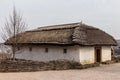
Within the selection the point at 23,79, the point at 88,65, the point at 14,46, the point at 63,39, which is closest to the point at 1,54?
the point at 14,46

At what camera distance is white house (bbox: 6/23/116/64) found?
81.5 ft

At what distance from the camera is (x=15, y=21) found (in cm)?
2688

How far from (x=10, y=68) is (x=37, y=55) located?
25.1 feet

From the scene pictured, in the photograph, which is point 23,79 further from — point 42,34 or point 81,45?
point 42,34

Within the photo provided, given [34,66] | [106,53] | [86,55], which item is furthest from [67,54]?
[106,53]

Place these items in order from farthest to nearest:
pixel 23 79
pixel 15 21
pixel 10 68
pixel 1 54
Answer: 1. pixel 1 54
2. pixel 15 21
3. pixel 10 68
4. pixel 23 79

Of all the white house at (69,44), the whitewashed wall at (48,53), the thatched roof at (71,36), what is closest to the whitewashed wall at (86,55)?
the white house at (69,44)

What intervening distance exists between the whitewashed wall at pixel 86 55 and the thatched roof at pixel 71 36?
A: 828mm

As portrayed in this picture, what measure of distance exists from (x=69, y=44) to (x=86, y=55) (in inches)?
104

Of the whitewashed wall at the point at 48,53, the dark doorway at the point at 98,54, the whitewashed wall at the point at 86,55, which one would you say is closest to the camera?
the whitewashed wall at the point at 48,53

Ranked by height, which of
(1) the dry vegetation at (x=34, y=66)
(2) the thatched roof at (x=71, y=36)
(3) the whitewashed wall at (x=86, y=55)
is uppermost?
(2) the thatched roof at (x=71, y=36)

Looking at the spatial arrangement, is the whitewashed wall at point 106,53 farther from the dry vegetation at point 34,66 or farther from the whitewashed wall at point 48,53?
the dry vegetation at point 34,66

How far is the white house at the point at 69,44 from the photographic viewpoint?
24844mm

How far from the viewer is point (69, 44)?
79.7 feet
